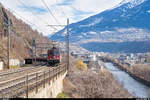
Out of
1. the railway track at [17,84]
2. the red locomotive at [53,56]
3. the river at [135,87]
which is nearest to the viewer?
the railway track at [17,84]

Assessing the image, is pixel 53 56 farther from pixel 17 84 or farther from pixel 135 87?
pixel 17 84

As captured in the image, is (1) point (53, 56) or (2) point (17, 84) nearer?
(2) point (17, 84)

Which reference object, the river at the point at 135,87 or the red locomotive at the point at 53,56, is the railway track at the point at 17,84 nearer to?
the red locomotive at the point at 53,56

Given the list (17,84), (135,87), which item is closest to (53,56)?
(135,87)

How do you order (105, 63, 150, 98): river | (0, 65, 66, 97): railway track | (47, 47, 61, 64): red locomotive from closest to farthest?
(0, 65, 66, 97): railway track → (47, 47, 61, 64): red locomotive → (105, 63, 150, 98): river

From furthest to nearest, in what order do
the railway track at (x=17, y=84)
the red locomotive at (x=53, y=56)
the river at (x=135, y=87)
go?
the river at (x=135, y=87)
the red locomotive at (x=53, y=56)
the railway track at (x=17, y=84)

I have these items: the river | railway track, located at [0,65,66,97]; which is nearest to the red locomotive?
the river

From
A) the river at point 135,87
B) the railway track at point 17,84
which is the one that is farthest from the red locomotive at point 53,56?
the railway track at point 17,84

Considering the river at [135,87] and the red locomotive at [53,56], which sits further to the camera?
the river at [135,87]

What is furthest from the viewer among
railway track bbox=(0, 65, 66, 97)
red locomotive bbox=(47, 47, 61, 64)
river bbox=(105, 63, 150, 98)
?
river bbox=(105, 63, 150, 98)

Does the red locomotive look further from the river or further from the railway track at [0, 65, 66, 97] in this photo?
the railway track at [0, 65, 66, 97]

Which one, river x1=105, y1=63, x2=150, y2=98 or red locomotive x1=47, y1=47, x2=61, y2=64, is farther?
river x1=105, y1=63, x2=150, y2=98

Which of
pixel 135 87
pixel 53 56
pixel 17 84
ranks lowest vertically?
pixel 135 87

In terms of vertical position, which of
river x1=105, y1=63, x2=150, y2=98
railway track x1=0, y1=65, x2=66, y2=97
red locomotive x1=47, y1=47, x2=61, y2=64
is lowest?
river x1=105, y1=63, x2=150, y2=98
